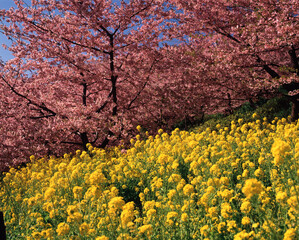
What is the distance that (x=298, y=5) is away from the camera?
25.6ft

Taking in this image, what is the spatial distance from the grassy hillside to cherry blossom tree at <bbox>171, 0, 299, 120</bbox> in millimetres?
3200

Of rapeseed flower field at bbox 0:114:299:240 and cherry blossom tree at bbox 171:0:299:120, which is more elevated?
cherry blossom tree at bbox 171:0:299:120

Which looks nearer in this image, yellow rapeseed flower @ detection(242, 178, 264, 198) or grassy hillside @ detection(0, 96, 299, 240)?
yellow rapeseed flower @ detection(242, 178, 264, 198)

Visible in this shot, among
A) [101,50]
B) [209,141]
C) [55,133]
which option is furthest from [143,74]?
[209,141]

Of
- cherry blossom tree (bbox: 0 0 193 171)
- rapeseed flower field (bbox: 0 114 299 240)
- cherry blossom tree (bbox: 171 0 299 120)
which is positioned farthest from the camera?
cherry blossom tree (bbox: 0 0 193 171)

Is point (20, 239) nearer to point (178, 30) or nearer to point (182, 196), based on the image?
point (182, 196)

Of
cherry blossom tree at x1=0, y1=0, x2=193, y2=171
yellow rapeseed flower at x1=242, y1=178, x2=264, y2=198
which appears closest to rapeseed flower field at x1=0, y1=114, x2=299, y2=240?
yellow rapeseed flower at x1=242, y1=178, x2=264, y2=198

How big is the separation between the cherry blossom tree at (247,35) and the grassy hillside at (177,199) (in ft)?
10.5

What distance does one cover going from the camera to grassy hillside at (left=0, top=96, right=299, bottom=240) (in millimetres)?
2994

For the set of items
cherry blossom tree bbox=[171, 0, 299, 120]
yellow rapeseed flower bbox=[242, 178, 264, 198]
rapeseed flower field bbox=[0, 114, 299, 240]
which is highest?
cherry blossom tree bbox=[171, 0, 299, 120]

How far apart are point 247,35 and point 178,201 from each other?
798 cm

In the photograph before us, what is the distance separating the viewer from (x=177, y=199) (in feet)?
13.2

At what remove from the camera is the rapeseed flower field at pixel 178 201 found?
2965mm

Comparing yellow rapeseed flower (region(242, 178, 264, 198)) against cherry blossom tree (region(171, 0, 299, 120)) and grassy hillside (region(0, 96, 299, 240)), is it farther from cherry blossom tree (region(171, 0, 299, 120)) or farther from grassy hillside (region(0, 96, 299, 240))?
cherry blossom tree (region(171, 0, 299, 120))
